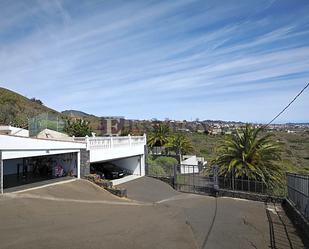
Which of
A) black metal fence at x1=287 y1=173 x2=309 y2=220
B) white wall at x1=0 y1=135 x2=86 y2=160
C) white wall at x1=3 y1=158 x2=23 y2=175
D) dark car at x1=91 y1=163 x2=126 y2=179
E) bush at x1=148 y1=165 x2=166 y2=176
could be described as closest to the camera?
black metal fence at x1=287 y1=173 x2=309 y2=220

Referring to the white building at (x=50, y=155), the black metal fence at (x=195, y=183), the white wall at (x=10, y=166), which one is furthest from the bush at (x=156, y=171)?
the white wall at (x=10, y=166)

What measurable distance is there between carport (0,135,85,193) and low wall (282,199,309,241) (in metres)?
12.6

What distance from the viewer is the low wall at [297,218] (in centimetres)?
1160

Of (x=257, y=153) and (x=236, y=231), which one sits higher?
(x=257, y=153)

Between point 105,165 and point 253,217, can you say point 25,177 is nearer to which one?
point 105,165

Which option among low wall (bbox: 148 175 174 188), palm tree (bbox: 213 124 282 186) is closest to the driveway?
palm tree (bbox: 213 124 282 186)

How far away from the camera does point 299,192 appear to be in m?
14.3

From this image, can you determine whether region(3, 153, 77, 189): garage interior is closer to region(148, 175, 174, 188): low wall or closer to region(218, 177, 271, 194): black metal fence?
region(148, 175, 174, 188): low wall

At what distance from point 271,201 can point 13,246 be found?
14.9m

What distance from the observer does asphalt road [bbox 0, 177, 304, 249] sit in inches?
371

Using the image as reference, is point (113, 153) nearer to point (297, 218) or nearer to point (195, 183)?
point (195, 183)

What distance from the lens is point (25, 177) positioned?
69.3 feet

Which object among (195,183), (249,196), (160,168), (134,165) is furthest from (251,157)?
(134,165)

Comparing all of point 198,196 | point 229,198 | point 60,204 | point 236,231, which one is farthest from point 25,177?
point 236,231
